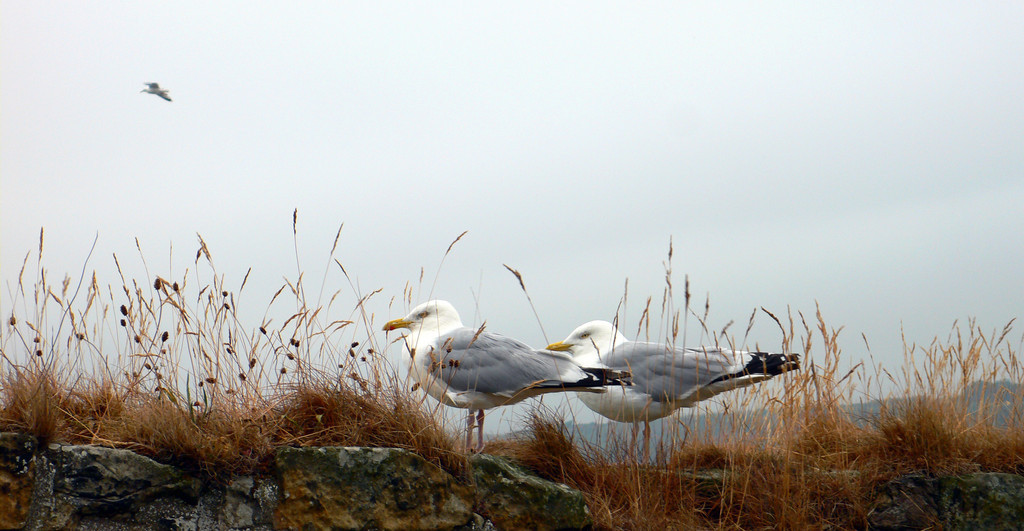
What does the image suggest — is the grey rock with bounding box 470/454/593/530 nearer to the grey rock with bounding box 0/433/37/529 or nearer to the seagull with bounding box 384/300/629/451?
the seagull with bounding box 384/300/629/451

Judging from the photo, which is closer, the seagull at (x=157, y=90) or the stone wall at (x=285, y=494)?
the stone wall at (x=285, y=494)

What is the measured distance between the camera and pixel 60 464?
3.34 metres

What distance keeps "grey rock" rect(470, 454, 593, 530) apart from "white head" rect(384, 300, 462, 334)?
1.82 meters

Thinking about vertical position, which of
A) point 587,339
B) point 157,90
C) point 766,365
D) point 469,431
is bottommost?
point 469,431

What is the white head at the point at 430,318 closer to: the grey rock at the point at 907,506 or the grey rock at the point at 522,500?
the grey rock at the point at 522,500

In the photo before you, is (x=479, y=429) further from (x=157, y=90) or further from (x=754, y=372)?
(x=157, y=90)

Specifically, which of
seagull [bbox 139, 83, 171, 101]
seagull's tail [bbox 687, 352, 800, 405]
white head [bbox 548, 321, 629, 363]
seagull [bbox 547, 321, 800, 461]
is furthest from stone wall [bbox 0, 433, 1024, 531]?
seagull [bbox 139, 83, 171, 101]

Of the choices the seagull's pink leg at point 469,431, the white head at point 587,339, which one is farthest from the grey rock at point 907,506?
the seagull's pink leg at point 469,431

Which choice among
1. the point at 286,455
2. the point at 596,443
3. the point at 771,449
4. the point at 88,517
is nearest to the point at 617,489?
the point at 596,443

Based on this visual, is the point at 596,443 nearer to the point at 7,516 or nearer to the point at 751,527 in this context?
the point at 751,527

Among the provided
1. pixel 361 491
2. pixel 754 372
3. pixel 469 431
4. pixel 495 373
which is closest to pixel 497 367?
pixel 495 373

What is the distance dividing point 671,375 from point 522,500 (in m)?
1.73

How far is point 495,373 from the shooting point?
16.7ft

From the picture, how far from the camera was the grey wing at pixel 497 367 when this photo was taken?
5.05 metres
